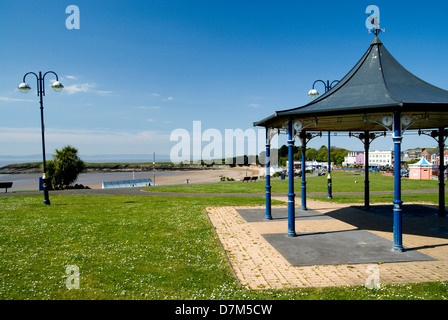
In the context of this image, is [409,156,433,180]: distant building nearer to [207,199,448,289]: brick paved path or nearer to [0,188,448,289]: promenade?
[0,188,448,289]: promenade

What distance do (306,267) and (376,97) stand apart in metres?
6.14

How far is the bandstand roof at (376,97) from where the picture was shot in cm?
925

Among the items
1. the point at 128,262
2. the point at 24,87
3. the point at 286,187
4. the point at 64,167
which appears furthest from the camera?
the point at 64,167

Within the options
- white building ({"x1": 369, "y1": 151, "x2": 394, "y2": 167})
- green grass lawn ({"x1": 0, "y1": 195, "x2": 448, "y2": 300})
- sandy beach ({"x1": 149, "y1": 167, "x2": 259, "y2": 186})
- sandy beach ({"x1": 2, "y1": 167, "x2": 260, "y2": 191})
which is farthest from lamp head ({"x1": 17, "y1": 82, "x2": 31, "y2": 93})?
white building ({"x1": 369, "y1": 151, "x2": 394, "y2": 167})

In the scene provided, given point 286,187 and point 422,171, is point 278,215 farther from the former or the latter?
point 422,171

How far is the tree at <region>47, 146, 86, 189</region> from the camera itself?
37.7 meters

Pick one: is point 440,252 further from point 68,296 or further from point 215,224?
point 68,296

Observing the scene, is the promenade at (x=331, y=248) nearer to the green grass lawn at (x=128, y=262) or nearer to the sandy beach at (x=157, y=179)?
the green grass lawn at (x=128, y=262)

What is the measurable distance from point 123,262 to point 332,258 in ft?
19.2

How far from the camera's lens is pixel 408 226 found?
12.4m

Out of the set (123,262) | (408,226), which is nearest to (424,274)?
(408,226)

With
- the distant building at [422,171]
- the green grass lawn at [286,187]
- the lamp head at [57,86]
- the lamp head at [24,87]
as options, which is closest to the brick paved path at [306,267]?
the lamp head at [57,86]

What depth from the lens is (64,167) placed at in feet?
124

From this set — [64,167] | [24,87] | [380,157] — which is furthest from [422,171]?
[380,157]
